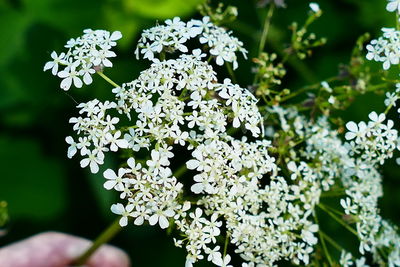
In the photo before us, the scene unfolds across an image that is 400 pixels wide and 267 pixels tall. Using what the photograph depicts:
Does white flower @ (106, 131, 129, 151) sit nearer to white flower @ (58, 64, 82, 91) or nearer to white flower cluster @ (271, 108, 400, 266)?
white flower @ (58, 64, 82, 91)

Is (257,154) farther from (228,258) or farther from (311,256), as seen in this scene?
(311,256)

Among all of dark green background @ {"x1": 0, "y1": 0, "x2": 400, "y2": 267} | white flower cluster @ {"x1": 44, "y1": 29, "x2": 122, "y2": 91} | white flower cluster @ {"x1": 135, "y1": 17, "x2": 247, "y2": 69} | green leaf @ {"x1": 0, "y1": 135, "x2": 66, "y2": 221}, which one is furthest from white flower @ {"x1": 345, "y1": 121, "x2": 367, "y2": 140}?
green leaf @ {"x1": 0, "y1": 135, "x2": 66, "y2": 221}

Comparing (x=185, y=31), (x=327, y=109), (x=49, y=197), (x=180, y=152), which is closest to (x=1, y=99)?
(x=49, y=197)

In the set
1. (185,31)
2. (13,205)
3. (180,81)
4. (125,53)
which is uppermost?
(125,53)

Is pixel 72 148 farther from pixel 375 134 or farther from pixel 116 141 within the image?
pixel 375 134

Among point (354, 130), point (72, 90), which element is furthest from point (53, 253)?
point (354, 130)

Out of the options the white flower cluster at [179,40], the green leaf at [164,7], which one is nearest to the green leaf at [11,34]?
the green leaf at [164,7]
